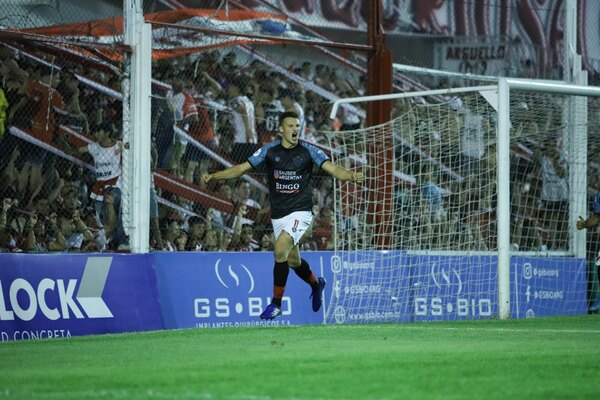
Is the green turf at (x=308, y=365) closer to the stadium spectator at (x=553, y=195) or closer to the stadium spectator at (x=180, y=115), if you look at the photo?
the stadium spectator at (x=180, y=115)

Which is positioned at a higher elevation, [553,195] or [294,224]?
[553,195]

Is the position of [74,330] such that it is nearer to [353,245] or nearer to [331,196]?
[353,245]

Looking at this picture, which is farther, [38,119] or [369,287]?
[369,287]

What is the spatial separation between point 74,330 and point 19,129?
9.66 feet

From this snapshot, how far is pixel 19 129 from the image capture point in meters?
15.2

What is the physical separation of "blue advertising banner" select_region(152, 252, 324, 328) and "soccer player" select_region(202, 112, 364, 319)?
168 cm

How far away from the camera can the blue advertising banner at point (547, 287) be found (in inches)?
715

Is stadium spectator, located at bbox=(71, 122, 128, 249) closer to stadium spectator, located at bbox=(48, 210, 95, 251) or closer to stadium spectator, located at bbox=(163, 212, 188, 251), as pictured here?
stadium spectator, located at bbox=(48, 210, 95, 251)

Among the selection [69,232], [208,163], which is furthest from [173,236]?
[208,163]

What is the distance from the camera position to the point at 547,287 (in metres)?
18.8

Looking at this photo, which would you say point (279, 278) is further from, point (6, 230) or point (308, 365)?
point (308, 365)

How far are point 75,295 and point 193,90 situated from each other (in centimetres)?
581

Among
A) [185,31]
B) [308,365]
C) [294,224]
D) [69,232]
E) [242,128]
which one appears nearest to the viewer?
[308,365]

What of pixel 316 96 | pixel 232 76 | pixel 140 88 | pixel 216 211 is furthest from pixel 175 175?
pixel 316 96
